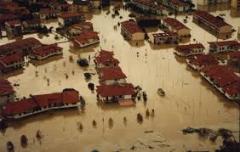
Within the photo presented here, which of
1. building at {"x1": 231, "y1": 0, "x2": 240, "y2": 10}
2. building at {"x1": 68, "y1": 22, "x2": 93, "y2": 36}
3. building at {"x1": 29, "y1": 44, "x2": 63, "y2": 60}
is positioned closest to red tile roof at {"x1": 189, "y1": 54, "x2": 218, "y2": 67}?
building at {"x1": 29, "y1": 44, "x2": 63, "y2": 60}

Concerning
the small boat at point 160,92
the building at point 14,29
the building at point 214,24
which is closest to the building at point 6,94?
the small boat at point 160,92

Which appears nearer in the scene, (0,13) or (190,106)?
(190,106)

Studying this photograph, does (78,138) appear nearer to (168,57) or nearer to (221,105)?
(221,105)

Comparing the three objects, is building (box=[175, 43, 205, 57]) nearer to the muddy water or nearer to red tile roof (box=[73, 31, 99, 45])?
the muddy water

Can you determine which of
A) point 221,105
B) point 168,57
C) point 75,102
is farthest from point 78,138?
point 168,57

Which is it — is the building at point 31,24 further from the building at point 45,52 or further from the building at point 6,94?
the building at point 6,94

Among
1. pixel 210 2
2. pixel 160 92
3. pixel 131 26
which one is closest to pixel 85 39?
pixel 131 26
